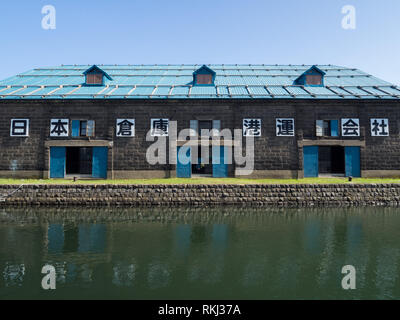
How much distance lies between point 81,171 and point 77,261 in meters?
18.9

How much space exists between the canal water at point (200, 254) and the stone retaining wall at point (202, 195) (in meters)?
2.04

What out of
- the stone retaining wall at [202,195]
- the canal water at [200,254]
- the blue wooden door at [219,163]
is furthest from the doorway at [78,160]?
the blue wooden door at [219,163]

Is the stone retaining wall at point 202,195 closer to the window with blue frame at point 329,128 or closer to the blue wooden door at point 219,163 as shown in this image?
the blue wooden door at point 219,163

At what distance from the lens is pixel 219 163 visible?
2202 centimetres

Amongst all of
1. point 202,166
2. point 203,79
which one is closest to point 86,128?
point 202,166

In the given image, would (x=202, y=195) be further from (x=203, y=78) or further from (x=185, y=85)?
(x=203, y=78)

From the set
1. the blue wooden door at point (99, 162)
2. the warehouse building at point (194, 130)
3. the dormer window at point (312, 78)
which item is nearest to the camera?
the warehouse building at point (194, 130)

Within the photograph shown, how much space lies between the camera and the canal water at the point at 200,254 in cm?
667

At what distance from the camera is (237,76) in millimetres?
28578

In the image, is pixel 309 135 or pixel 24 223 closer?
pixel 24 223

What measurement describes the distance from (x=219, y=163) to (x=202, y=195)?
549cm
